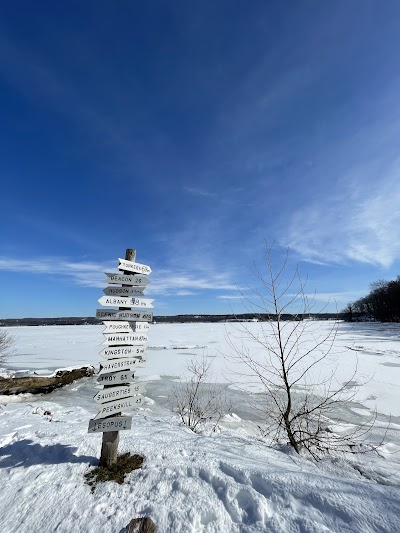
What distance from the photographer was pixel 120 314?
3578 millimetres

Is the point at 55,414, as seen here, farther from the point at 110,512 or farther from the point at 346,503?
the point at 346,503

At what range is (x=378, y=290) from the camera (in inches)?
3364

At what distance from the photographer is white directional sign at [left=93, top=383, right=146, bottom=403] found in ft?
10.9

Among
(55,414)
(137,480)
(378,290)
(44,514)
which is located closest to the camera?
(44,514)

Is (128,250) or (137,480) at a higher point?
(128,250)

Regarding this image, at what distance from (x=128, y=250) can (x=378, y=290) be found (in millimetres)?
99036

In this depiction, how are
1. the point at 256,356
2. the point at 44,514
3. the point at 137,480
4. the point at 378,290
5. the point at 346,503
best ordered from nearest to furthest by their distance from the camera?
the point at 346,503 → the point at 44,514 → the point at 137,480 → the point at 256,356 → the point at 378,290

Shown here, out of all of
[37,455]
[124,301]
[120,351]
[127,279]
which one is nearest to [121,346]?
[120,351]

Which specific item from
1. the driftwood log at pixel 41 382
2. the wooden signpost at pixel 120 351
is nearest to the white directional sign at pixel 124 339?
the wooden signpost at pixel 120 351

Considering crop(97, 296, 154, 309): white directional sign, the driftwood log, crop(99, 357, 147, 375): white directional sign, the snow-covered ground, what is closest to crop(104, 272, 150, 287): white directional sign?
crop(97, 296, 154, 309): white directional sign

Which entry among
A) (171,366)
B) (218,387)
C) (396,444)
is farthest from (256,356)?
(396,444)

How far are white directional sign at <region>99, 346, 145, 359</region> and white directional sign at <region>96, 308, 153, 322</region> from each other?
37 centimetres

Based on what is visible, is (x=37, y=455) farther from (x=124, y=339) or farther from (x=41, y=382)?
(x=41, y=382)

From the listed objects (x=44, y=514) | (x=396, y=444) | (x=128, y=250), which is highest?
(x=128, y=250)
